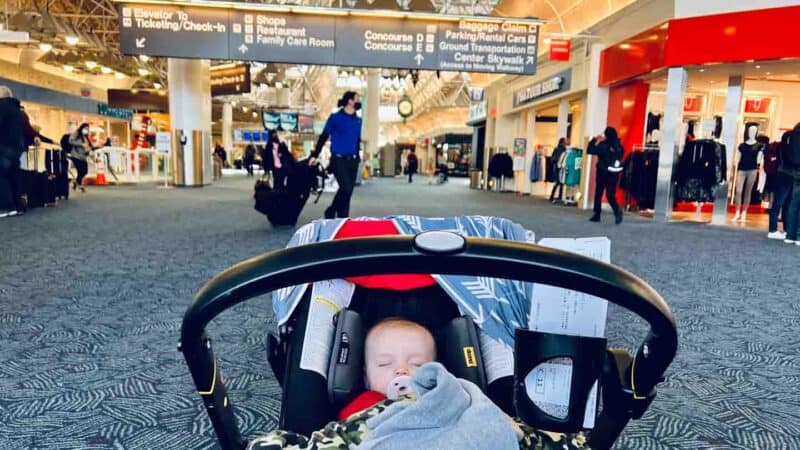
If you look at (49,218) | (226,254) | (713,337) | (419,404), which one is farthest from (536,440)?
(49,218)

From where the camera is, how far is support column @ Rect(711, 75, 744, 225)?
25.8 ft

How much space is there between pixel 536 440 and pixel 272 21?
24.8 ft

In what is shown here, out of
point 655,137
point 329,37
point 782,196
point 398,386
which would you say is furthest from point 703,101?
point 398,386

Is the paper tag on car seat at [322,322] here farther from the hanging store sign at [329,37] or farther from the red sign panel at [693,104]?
the red sign panel at [693,104]

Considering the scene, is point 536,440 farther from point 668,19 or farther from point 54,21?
point 54,21

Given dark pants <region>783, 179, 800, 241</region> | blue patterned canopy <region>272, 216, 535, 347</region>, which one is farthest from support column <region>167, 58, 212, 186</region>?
blue patterned canopy <region>272, 216, 535, 347</region>

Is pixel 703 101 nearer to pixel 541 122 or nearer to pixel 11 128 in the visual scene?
pixel 541 122

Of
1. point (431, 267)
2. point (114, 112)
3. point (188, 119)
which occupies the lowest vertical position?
point (431, 267)

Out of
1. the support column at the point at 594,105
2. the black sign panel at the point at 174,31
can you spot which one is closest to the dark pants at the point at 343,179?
the black sign panel at the point at 174,31

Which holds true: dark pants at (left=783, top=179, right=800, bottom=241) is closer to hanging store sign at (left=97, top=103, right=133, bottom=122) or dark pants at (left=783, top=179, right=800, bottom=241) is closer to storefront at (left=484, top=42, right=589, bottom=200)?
storefront at (left=484, top=42, right=589, bottom=200)

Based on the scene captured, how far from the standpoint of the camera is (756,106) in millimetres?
10117

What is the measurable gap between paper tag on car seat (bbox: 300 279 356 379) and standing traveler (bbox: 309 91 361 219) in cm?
373

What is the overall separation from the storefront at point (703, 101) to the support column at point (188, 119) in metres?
9.51

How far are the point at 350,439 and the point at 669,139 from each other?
326 inches
